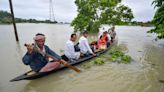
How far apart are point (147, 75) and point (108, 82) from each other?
209 centimetres

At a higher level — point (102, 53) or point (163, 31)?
point (163, 31)

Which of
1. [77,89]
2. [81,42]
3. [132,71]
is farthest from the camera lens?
[81,42]

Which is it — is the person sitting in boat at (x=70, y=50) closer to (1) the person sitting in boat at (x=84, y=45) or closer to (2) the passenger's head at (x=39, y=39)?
(1) the person sitting in boat at (x=84, y=45)

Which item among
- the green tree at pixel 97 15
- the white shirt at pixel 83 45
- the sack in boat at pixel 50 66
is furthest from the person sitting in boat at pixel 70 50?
the green tree at pixel 97 15

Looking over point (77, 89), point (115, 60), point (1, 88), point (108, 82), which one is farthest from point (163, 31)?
point (1, 88)

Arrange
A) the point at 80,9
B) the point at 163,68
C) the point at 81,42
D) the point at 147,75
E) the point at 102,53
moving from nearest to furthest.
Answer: the point at 147,75 < the point at 163,68 < the point at 81,42 < the point at 102,53 < the point at 80,9

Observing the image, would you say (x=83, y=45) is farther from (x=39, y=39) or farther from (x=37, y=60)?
(x=39, y=39)

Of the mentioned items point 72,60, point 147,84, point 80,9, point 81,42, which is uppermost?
point 80,9

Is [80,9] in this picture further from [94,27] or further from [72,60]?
[72,60]

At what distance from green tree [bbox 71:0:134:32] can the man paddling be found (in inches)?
782

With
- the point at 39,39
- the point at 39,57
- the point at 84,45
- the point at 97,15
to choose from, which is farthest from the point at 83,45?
the point at 97,15

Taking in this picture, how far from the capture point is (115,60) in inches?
404

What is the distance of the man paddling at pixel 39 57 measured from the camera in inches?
231

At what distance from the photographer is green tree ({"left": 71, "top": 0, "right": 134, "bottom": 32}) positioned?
1001 inches
